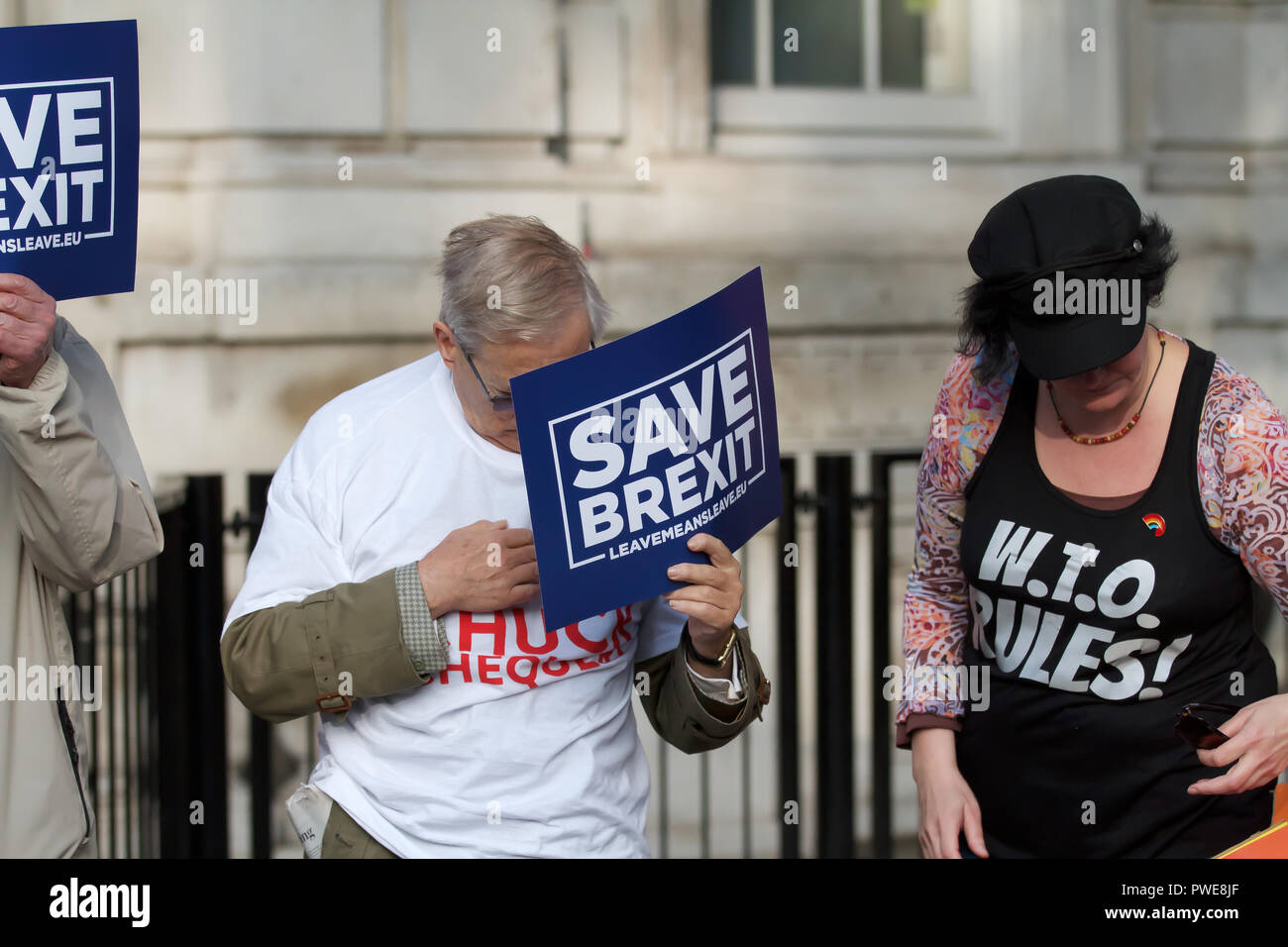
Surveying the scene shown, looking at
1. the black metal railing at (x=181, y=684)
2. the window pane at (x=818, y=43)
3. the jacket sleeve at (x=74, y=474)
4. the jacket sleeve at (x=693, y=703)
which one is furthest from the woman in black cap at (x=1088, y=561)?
the window pane at (x=818, y=43)

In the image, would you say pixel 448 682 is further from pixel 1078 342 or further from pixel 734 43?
pixel 734 43

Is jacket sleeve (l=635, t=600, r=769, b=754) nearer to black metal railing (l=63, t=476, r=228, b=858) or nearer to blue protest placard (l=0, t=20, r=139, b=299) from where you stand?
blue protest placard (l=0, t=20, r=139, b=299)

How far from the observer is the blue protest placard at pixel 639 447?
178 cm

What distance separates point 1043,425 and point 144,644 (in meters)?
3.15

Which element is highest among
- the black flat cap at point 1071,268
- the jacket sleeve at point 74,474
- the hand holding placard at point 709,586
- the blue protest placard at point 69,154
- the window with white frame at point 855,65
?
the window with white frame at point 855,65

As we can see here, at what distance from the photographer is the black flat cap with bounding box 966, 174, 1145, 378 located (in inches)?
74.4

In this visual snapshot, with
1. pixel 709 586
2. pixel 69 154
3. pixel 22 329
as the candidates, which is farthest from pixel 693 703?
pixel 69 154

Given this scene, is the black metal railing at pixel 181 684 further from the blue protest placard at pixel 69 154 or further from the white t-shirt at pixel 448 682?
the white t-shirt at pixel 448 682

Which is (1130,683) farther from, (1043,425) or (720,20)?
(720,20)

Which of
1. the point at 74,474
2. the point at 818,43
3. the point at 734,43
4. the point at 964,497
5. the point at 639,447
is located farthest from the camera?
the point at 818,43

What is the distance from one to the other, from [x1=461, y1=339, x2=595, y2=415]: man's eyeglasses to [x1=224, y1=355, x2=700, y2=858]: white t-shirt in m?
0.08

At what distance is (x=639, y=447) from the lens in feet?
6.01

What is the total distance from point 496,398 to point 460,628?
1.15ft

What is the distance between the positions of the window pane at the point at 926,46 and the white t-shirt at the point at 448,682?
441 cm
